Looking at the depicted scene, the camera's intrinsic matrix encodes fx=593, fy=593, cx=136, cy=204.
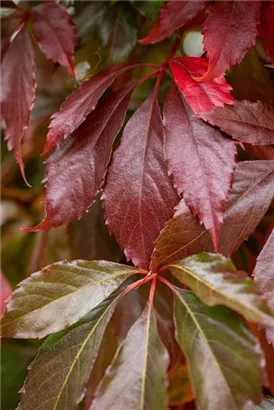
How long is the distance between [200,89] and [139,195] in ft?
0.29

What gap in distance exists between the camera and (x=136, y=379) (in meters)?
0.36

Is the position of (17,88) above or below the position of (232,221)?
above

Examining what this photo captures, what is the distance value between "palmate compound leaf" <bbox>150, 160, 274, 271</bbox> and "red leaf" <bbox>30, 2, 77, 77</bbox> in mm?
149

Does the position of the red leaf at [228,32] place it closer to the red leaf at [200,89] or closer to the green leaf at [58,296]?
the red leaf at [200,89]

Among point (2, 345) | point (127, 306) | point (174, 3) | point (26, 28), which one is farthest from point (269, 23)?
point (2, 345)

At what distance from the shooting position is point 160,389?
0.36m

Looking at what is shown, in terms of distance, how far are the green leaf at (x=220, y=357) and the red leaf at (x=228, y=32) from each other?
165 mm

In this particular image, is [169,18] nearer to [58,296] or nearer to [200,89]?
[200,89]

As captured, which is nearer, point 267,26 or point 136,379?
point 136,379

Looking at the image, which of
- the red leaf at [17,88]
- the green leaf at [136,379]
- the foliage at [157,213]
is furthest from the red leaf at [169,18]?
the green leaf at [136,379]

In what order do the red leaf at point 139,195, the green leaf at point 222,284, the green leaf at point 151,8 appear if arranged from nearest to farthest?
1. the green leaf at point 222,284
2. the red leaf at point 139,195
3. the green leaf at point 151,8

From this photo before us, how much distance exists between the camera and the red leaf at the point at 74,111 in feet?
1.50

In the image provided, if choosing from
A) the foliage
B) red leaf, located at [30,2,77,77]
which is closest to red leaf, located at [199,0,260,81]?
the foliage

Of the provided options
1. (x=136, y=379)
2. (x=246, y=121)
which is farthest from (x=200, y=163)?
(x=136, y=379)
